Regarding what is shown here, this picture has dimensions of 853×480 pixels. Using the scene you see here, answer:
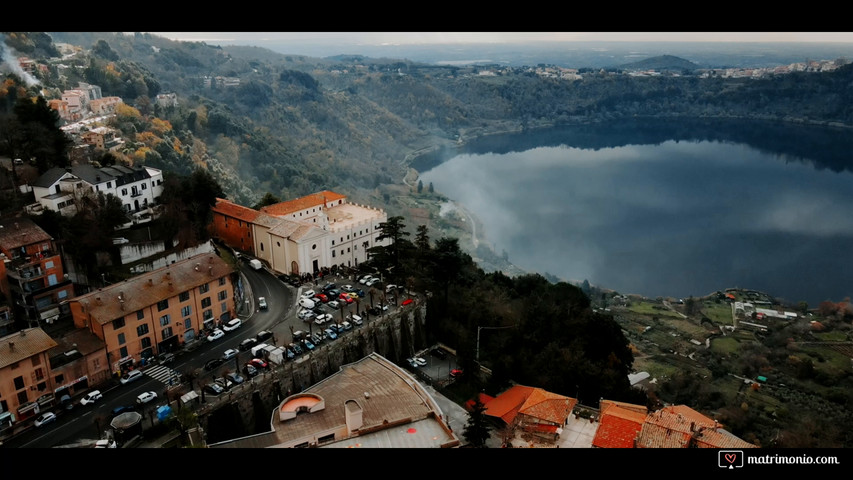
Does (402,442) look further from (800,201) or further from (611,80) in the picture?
(611,80)

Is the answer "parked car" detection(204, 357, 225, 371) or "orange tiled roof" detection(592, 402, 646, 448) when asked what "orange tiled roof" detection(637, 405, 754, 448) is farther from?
"parked car" detection(204, 357, 225, 371)

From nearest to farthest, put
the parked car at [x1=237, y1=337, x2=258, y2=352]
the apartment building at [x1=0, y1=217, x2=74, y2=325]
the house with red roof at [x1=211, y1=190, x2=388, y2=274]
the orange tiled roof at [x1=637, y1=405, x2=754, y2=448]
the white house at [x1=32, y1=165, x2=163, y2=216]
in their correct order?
the orange tiled roof at [x1=637, y1=405, x2=754, y2=448]
the apartment building at [x1=0, y1=217, x2=74, y2=325]
the parked car at [x1=237, y1=337, x2=258, y2=352]
the white house at [x1=32, y1=165, x2=163, y2=216]
the house with red roof at [x1=211, y1=190, x2=388, y2=274]

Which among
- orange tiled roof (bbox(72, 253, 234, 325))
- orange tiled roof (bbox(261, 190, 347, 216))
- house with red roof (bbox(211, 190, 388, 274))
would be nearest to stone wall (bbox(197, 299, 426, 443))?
orange tiled roof (bbox(72, 253, 234, 325))

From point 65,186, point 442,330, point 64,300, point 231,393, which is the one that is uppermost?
point 65,186

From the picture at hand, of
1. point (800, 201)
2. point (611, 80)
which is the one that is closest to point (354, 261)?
point (800, 201)

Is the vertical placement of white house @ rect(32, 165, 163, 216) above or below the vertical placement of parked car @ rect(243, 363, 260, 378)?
above

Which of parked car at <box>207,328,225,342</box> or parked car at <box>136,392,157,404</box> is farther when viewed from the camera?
parked car at <box>207,328,225,342</box>
